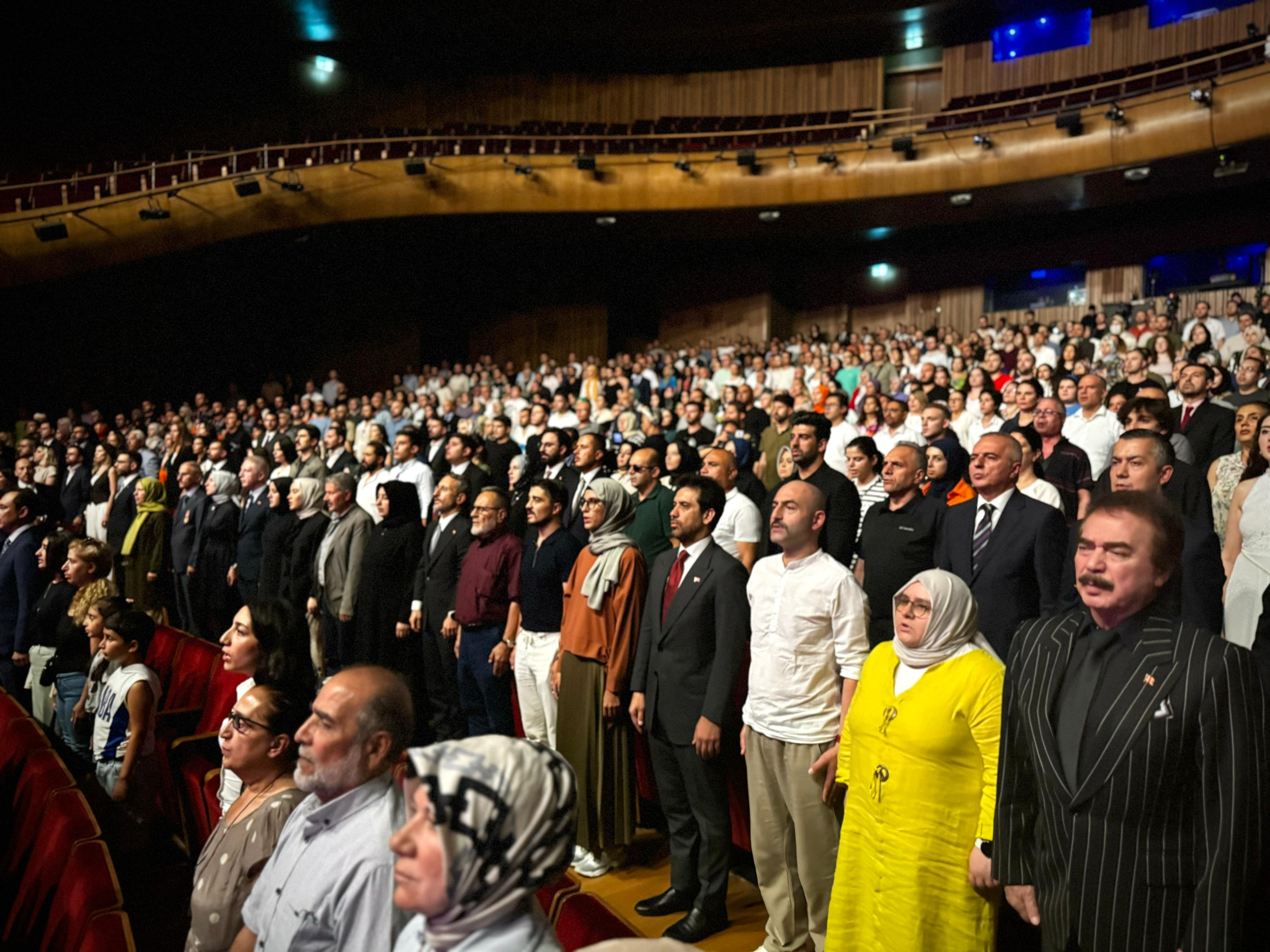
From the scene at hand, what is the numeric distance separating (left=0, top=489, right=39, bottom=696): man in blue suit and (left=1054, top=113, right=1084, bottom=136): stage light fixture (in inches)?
438

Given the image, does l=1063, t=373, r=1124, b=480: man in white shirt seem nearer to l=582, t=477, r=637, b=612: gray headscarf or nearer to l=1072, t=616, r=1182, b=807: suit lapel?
l=582, t=477, r=637, b=612: gray headscarf

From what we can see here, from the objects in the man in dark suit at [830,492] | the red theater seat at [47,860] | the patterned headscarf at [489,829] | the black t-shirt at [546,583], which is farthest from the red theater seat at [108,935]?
the man in dark suit at [830,492]

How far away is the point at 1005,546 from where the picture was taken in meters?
2.89

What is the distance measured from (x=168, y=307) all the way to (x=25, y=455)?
674 centimetres

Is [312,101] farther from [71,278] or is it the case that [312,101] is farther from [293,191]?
[71,278]

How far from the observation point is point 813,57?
15086mm

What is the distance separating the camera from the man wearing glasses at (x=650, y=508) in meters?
3.88

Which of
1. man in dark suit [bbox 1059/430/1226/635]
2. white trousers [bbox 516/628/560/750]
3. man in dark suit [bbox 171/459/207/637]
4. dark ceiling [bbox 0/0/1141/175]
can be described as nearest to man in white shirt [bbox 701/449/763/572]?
white trousers [bbox 516/628/560/750]

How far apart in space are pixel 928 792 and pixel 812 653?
60 cm

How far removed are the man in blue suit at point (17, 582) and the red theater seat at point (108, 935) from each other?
11.0 feet

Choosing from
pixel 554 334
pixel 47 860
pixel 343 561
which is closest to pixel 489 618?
pixel 343 561

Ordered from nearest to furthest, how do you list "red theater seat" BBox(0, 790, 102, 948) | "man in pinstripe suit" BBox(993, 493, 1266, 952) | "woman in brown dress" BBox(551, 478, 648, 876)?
"man in pinstripe suit" BBox(993, 493, 1266, 952), "red theater seat" BBox(0, 790, 102, 948), "woman in brown dress" BBox(551, 478, 648, 876)

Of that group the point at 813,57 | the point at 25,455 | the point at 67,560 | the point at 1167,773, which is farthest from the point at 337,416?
the point at 813,57

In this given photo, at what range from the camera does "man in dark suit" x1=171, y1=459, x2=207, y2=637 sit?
6.16 metres
